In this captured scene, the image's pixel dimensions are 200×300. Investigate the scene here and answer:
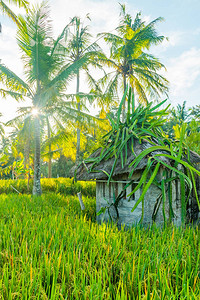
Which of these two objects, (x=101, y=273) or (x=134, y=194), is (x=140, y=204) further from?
(x=101, y=273)

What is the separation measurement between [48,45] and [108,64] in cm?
478

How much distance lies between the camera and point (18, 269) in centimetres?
109

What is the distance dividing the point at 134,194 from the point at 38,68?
241 inches

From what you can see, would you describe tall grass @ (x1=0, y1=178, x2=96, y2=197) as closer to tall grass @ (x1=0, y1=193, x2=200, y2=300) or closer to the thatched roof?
the thatched roof

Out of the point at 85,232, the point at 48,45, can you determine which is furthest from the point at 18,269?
the point at 48,45

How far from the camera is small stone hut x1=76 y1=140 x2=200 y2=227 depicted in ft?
6.62

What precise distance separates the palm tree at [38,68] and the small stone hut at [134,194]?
4769 mm

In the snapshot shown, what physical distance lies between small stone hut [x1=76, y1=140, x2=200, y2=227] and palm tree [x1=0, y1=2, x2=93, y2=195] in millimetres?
4769

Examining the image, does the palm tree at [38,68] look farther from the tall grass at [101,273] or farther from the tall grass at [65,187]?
the tall grass at [101,273]

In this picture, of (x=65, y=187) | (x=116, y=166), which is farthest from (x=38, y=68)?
(x=116, y=166)

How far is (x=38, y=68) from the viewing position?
6.90 meters

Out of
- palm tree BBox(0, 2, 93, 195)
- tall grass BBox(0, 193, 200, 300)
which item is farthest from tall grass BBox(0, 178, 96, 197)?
tall grass BBox(0, 193, 200, 300)

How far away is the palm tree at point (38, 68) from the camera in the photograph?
6539 millimetres

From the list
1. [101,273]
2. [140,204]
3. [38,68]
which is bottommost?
[101,273]
